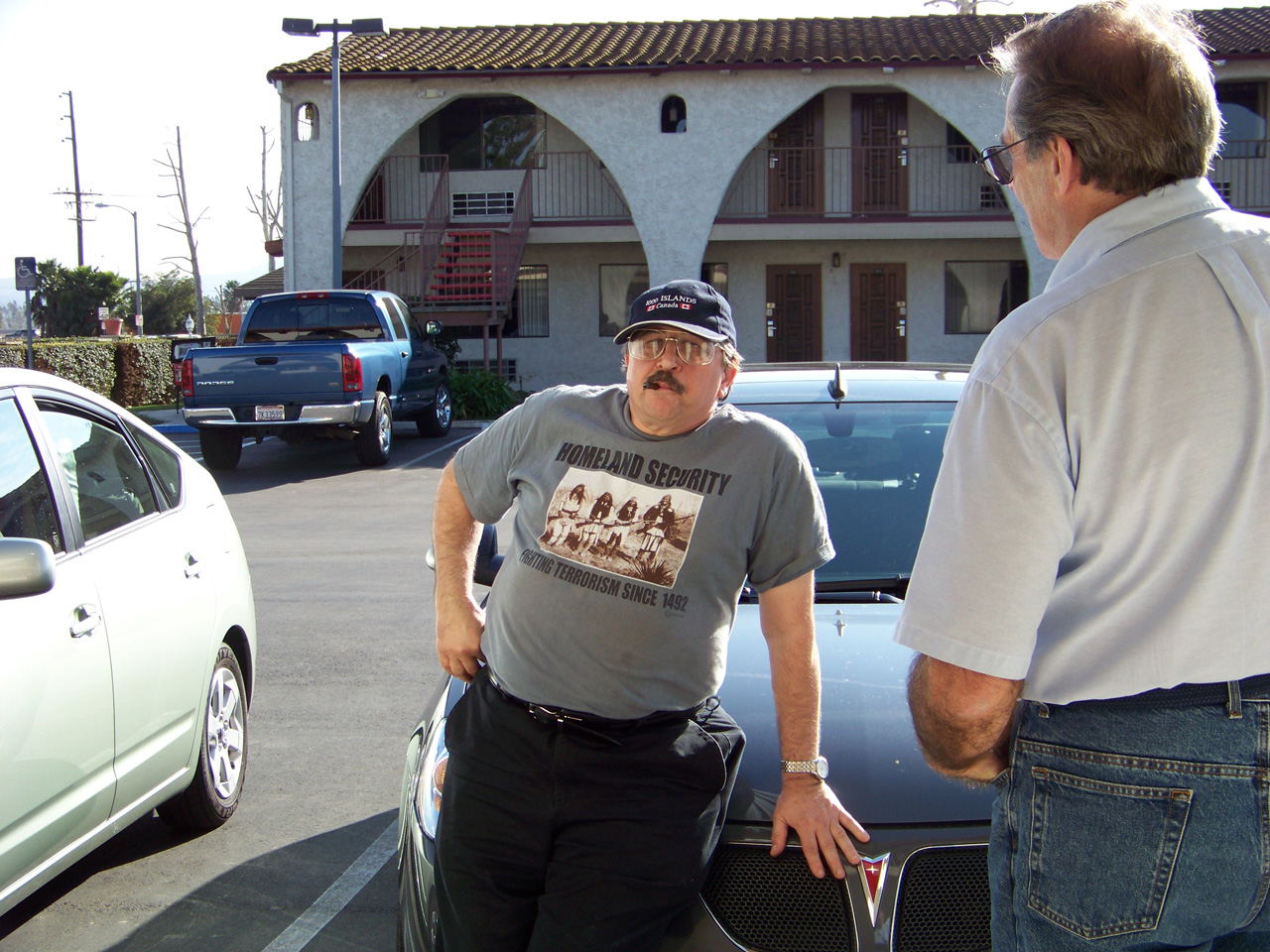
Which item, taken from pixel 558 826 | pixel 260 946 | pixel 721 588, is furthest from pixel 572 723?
pixel 260 946

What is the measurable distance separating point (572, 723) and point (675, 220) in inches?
819

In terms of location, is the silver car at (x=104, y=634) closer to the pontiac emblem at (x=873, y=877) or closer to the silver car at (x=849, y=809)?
the silver car at (x=849, y=809)

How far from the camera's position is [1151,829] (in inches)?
59.9

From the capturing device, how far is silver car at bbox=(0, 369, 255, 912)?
9.59 ft

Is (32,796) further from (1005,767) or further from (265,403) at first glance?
(265,403)

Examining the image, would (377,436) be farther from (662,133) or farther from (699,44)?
(699,44)

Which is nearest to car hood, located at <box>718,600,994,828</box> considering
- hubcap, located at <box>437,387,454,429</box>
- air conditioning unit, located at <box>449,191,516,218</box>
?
hubcap, located at <box>437,387,454,429</box>

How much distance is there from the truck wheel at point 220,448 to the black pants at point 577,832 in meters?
13.1

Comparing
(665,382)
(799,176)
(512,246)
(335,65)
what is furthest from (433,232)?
(665,382)

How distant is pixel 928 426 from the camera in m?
3.90

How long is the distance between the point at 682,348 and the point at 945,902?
117 centimetres

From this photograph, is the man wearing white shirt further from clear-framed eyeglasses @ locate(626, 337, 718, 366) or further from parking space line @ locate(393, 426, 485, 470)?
parking space line @ locate(393, 426, 485, 470)

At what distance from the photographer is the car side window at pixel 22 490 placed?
327cm

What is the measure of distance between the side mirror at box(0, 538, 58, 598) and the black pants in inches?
42.9
